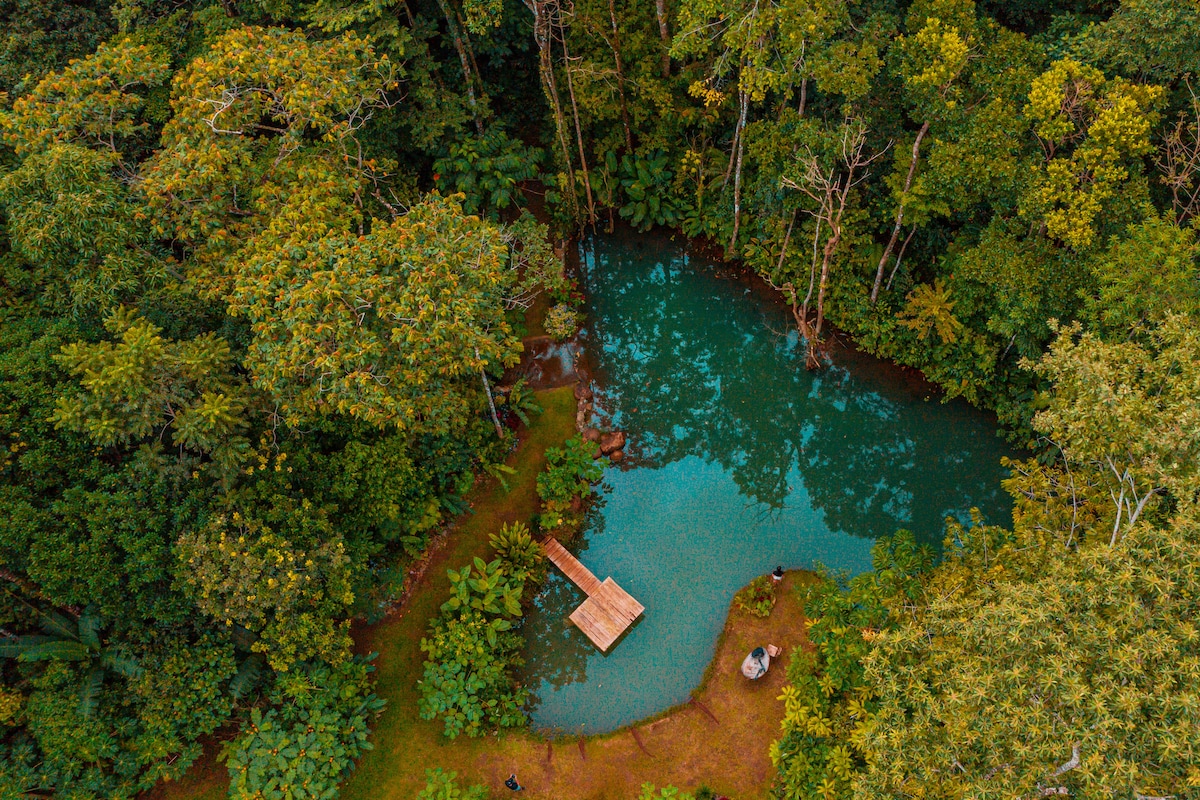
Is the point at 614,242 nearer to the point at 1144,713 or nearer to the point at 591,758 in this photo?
the point at 591,758

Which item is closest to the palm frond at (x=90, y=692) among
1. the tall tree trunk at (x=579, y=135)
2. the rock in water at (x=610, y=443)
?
the rock in water at (x=610, y=443)

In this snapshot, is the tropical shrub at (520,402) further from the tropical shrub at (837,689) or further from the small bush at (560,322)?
the tropical shrub at (837,689)


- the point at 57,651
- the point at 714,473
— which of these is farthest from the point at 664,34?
the point at 57,651

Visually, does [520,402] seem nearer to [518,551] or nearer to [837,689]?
[518,551]

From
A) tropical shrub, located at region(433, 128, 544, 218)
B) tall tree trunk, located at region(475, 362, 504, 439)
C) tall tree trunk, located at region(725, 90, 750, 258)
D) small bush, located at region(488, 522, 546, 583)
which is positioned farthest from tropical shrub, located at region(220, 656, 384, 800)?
tall tree trunk, located at region(725, 90, 750, 258)

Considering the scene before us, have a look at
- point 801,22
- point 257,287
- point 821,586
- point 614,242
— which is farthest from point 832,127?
point 257,287
